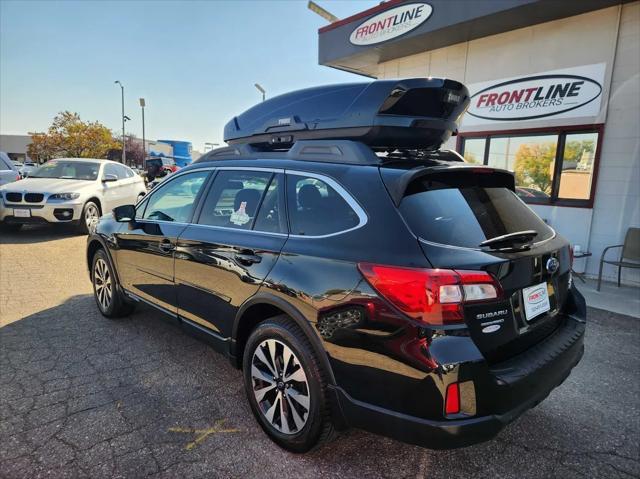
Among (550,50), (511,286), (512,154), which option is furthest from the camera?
(512,154)

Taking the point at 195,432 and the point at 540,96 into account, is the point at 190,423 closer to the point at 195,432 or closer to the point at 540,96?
the point at 195,432

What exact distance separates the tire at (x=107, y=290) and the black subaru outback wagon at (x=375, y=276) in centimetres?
128

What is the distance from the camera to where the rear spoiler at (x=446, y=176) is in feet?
6.72

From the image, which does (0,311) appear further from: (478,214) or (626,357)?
(626,357)

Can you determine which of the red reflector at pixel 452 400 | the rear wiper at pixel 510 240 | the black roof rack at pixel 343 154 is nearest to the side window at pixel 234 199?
the black roof rack at pixel 343 154

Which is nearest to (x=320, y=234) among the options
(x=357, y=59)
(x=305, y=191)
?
(x=305, y=191)

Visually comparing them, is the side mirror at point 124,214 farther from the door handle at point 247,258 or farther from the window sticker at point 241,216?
the door handle at point 247,258

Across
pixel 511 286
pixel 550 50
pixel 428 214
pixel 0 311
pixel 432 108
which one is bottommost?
pixel 0 311

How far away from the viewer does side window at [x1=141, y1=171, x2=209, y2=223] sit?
3369 millimetres

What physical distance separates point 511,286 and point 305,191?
1261 mm

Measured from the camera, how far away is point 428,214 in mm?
2020

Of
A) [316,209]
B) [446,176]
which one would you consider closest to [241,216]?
[316,209]

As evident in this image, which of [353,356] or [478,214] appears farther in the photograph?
[478,214]

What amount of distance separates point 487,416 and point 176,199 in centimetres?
293
